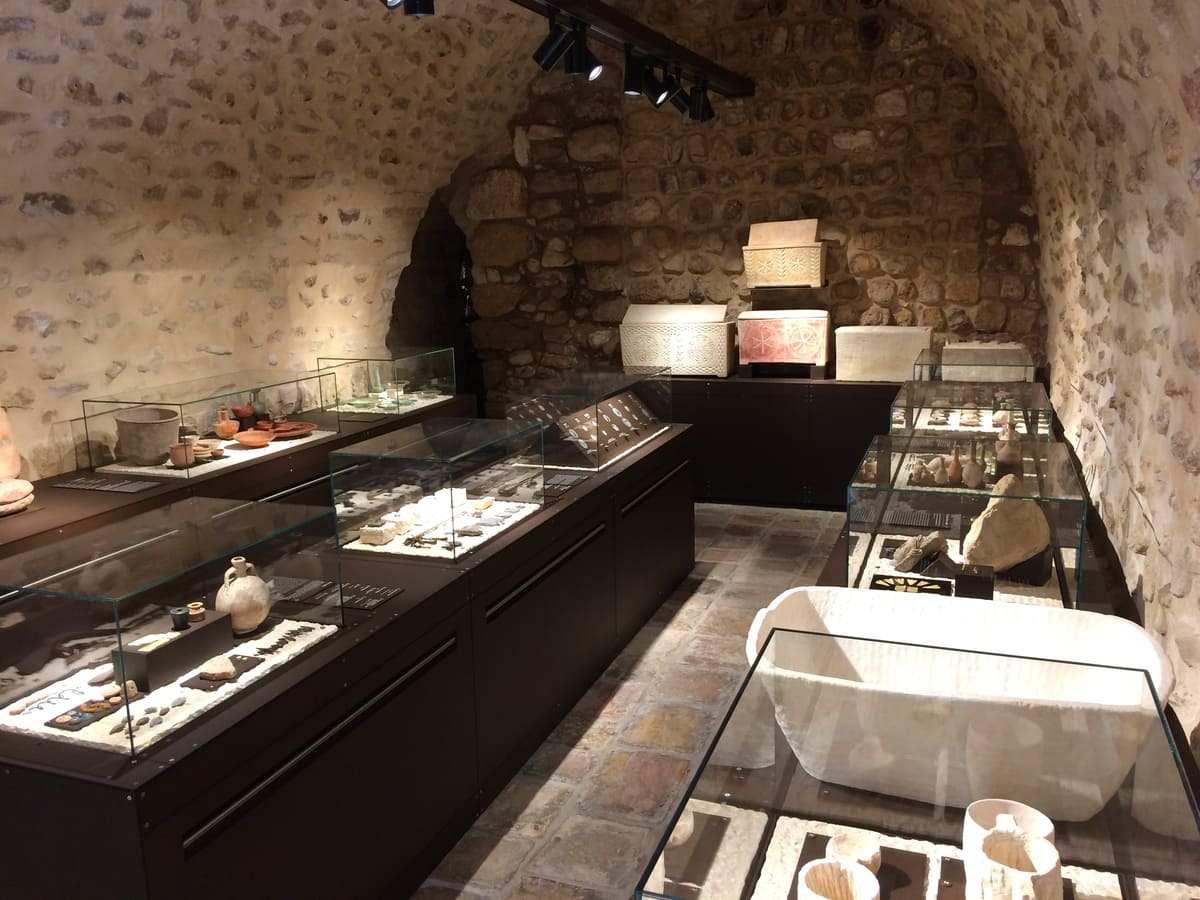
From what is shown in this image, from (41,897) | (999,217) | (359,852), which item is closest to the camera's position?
(41,897)

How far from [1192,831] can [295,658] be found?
6.34ft

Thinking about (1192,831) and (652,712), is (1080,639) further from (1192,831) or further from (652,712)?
(652,712)

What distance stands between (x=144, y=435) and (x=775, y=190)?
14.5ft

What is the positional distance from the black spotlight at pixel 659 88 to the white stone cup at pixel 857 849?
4648 mm

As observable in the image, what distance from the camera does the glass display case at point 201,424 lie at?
4477 mm

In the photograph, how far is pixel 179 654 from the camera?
2258mm

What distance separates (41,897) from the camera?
2.08m

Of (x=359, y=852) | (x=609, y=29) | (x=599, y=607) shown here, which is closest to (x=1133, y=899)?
(x=359, y=852)

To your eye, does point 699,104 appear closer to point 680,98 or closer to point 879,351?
point 680,98

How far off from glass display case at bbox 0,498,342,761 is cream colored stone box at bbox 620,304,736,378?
14.4ft

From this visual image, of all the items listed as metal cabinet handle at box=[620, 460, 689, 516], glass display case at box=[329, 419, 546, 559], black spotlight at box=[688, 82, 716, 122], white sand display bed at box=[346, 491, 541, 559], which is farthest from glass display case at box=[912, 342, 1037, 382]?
white sand display bed at box=[346, 491, 541, 559]

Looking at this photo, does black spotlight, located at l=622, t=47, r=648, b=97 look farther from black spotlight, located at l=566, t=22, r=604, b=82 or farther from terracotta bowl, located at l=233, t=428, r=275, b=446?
terracotta bowl, located at l=233, t=428, r=275, b=446

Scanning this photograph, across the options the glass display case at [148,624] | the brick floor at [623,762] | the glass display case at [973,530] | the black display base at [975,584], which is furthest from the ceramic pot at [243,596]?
the black display base at [975,584]

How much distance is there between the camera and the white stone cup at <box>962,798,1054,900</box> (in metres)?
1.57
